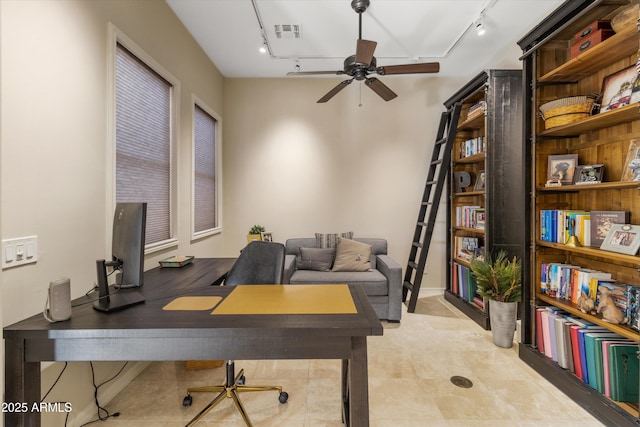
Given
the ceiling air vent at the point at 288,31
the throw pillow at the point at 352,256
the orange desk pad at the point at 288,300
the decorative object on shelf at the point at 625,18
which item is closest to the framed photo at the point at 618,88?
the decorative object on shelf at the point at 625,18

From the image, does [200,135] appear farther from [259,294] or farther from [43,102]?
[259,294]

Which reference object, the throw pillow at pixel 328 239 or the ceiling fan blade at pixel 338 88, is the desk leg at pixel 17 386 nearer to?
the ceiling fan blade at pixel 338 88

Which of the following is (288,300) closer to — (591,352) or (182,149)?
(591,352)

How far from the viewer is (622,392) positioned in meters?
1.75

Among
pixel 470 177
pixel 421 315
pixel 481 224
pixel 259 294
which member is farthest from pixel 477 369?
pixel 470 177

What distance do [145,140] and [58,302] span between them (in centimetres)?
166

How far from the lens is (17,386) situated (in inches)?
47.7

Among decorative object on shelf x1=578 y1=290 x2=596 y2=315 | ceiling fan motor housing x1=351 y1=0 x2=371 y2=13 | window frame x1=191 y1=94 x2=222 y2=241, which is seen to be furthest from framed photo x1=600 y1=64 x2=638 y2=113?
window frame x1=191 y1=94 x2=222 y2=241

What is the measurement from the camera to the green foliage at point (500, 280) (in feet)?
8.74

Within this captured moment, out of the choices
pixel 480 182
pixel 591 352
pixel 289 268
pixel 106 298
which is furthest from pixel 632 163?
pixel 106 298

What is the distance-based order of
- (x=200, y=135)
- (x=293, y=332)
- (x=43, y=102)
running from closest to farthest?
(x=293, y=332) → (x=43, y=102) → (x=200, y=135)

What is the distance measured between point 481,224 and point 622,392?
184 cm

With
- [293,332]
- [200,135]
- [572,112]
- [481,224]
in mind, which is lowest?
Answer: [293,332]

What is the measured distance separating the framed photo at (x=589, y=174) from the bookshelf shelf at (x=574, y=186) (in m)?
0.08
